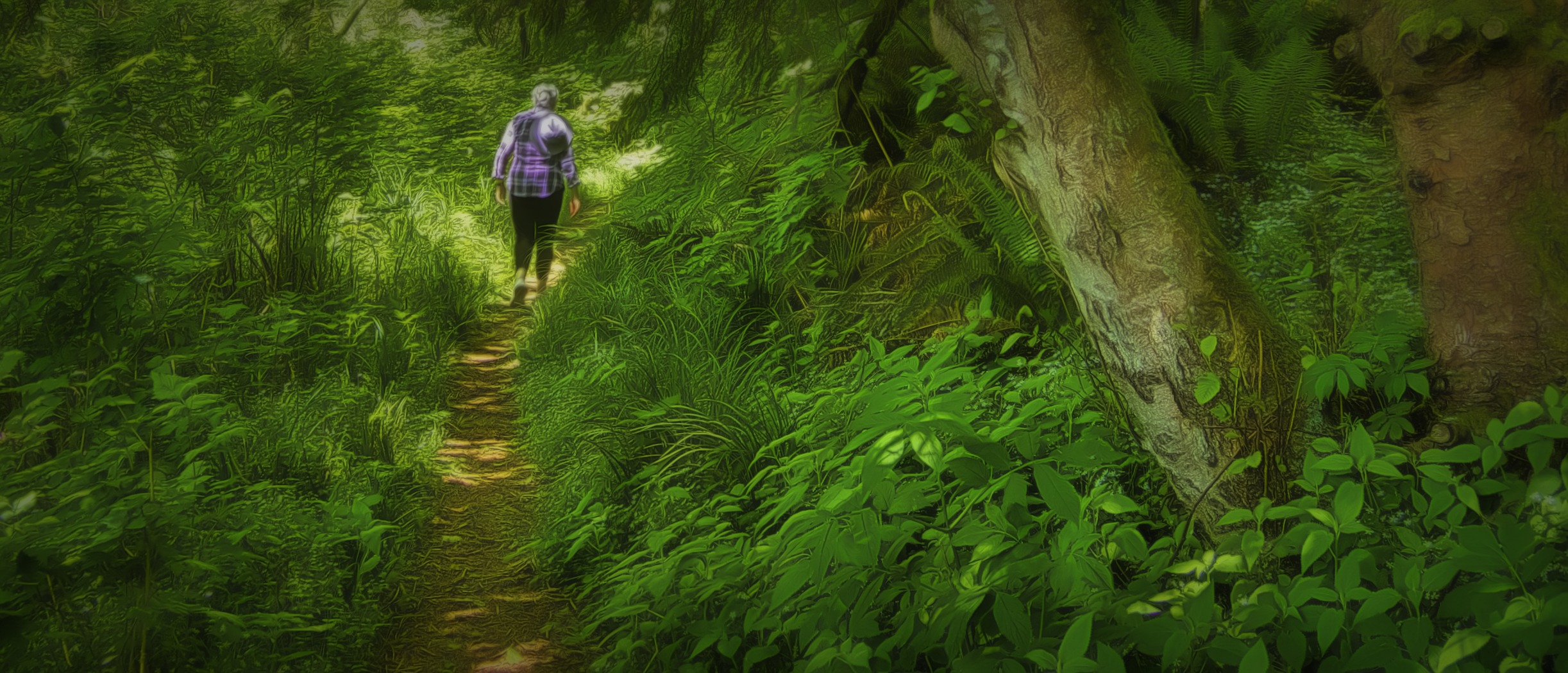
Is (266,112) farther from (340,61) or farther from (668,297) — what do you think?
(668,297)

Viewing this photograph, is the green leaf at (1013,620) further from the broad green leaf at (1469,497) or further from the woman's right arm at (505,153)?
the woman's right arm at (505,153)

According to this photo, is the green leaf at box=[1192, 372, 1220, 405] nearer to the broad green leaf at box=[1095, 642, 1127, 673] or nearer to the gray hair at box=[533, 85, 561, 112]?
the broad green leaf at box=[1095, 642, 1127, 673]

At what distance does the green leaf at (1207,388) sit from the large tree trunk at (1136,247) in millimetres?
52

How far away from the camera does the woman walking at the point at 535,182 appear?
429 cm

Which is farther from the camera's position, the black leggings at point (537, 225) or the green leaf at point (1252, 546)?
the black leggings at point (537, 225)

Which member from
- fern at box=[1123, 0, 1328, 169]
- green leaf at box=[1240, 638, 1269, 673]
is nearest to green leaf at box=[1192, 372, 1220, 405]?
green leaf at box=[1240, 638, 1269, 673]

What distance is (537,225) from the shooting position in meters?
4.33

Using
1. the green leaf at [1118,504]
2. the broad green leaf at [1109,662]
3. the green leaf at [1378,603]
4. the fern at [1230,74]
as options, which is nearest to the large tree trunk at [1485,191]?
A: the green leaf at [1378,603]

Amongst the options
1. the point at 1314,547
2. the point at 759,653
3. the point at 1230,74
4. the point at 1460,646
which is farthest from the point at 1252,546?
the point at 1230,74

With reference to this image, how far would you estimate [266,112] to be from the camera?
3.97 metres

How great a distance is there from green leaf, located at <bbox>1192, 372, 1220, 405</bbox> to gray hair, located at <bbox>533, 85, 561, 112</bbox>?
3.40m

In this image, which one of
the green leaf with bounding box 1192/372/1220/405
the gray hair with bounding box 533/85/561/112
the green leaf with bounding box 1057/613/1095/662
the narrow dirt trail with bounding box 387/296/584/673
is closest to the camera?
the green leaf with bounding box 1057/613/1095/662

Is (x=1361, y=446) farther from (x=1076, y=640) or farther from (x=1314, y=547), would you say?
(x=1076, y=640)

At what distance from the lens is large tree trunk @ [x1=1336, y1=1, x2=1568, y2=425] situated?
1.45 meters
